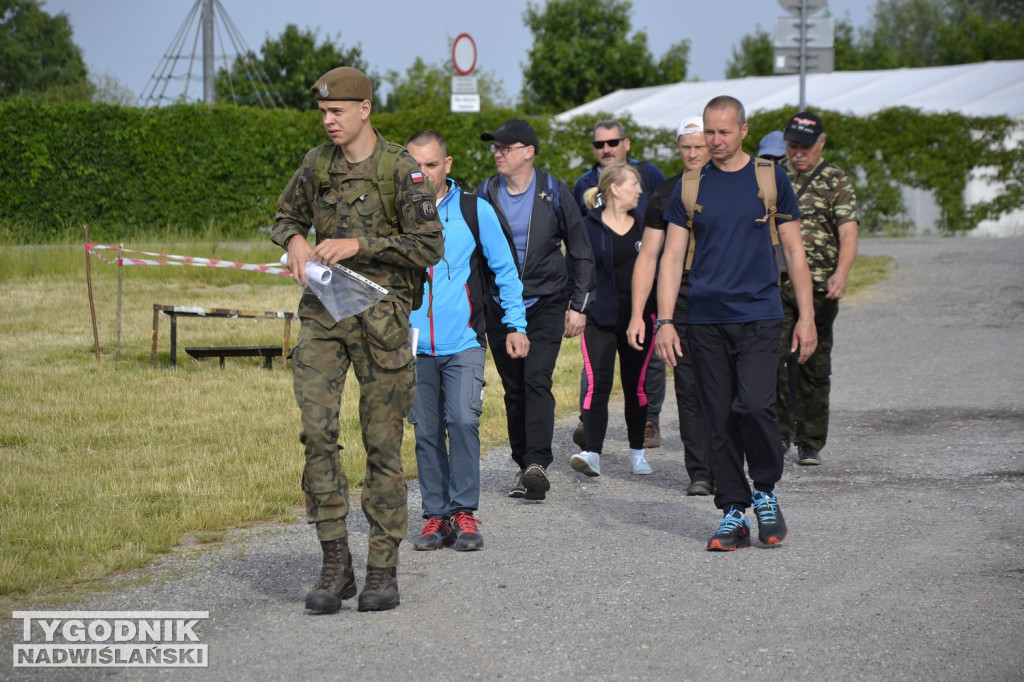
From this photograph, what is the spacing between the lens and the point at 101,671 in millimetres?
4512

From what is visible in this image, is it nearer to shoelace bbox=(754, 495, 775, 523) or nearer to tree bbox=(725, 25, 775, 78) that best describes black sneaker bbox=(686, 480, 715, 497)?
shoelace bbox=(754, 495, 775, 523)

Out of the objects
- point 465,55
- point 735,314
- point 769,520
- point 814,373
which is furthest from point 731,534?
point 465,55

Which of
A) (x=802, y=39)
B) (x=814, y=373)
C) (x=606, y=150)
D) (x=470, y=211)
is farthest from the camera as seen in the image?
(x=802, y=39)

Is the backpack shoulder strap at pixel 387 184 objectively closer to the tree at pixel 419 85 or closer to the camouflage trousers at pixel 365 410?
the camouflage trousers at pixel 365 410

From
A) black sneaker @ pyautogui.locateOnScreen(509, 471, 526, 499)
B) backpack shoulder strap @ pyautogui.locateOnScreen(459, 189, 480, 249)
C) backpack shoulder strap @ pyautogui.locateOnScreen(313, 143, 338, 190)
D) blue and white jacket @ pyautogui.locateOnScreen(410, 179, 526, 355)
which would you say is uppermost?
backpack shoulder strap @ pyautogui.locateOnScreen(313, 143, 338, 190)

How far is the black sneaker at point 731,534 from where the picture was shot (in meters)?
6.09

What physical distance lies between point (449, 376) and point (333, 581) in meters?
1.40

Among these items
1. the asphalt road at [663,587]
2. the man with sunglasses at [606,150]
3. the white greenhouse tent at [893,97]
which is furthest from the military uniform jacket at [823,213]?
the white greenhouse tent at [893,97]

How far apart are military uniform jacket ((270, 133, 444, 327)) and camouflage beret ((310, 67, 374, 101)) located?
23 centimetres

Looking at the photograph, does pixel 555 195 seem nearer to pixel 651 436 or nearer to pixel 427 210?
pixel 651 436

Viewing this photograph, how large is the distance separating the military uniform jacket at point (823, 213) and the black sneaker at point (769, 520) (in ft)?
7.67

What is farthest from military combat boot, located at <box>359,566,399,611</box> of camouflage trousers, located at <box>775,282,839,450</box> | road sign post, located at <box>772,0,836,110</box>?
road sign post, located at <box>772,0,836,110</box>

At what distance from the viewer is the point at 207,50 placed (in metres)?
31.8

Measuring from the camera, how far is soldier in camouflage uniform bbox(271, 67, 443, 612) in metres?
5.14
